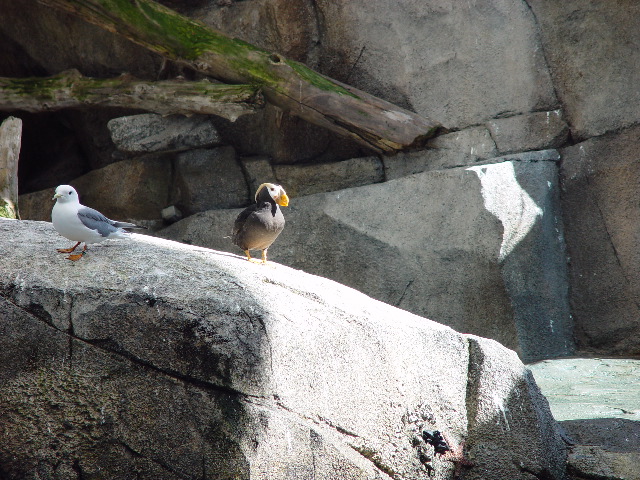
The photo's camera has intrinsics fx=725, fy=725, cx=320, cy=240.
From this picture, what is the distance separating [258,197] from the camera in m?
4.55

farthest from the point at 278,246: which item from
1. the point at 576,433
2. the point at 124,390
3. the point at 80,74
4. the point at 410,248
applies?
the point at 124,390

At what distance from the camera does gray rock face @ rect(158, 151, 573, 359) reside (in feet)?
18.7

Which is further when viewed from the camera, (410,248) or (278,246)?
(278,246)

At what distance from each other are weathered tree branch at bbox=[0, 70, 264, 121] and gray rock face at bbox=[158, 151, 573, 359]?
122 cm

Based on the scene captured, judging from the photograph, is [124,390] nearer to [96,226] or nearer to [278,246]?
[96,226]

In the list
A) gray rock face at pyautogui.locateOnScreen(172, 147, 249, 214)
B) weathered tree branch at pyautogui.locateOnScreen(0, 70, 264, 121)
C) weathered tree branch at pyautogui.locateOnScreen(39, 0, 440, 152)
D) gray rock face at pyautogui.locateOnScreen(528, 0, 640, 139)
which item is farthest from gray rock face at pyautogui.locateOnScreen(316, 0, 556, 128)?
gray rock face at pyautogui.locateOnScreen(172, 147, 249, 214)

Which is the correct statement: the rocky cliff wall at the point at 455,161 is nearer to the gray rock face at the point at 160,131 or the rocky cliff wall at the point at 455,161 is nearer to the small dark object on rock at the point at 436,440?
the gray rock face at the point at 160,131

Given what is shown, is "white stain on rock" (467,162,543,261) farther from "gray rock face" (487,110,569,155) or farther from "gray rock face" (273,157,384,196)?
"gray rock face" (273,157,384,196)

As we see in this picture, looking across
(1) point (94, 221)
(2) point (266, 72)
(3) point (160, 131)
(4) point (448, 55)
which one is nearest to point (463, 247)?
(4) point (448, 55)

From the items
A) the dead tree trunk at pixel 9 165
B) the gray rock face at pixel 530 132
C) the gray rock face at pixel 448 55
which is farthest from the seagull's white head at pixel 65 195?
the gray rock face at pixel 530 132

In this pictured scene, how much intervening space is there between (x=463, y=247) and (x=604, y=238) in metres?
1.26

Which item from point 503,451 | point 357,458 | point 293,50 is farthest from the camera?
point 293,50

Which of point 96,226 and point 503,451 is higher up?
point 96,226

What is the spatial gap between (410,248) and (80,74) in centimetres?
373
